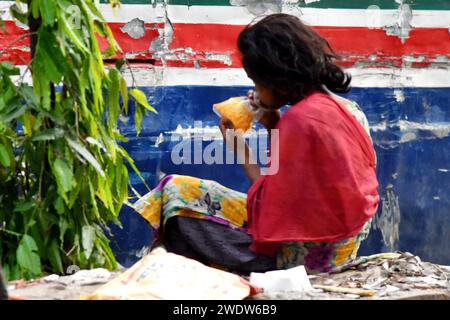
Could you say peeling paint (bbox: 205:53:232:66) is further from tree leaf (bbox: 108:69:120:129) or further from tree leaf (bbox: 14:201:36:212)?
tree leaf (bbox: 14:201:36:212)

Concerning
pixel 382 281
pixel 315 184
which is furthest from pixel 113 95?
pixel 382 281

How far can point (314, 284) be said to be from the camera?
10.7 ft

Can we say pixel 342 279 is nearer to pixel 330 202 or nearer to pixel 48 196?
pixel 330 202

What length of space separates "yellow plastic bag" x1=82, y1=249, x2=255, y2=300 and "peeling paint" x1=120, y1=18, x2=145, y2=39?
1.84m

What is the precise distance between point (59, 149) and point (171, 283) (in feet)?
3.05

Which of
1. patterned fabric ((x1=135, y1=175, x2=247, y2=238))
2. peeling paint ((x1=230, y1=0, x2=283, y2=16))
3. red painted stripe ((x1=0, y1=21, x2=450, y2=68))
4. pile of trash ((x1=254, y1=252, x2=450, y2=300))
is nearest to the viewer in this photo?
pile of trash ((x1=254, y1=252, x2=450, y2=300))

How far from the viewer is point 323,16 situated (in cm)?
467

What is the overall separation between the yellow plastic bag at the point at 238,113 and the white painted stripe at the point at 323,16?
81 cm

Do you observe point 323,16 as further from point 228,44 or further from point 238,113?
point 238,113

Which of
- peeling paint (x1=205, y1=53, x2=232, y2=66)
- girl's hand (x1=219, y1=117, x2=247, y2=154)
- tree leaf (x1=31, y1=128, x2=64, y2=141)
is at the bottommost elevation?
girl's hand (x1=219, y1=117, x2=247, y2=154)

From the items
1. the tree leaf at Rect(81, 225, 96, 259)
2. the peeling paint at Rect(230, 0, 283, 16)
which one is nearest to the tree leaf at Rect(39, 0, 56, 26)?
the tree leaf at Rect(81, 225, 96, 259)

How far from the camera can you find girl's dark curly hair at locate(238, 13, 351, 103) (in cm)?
351
